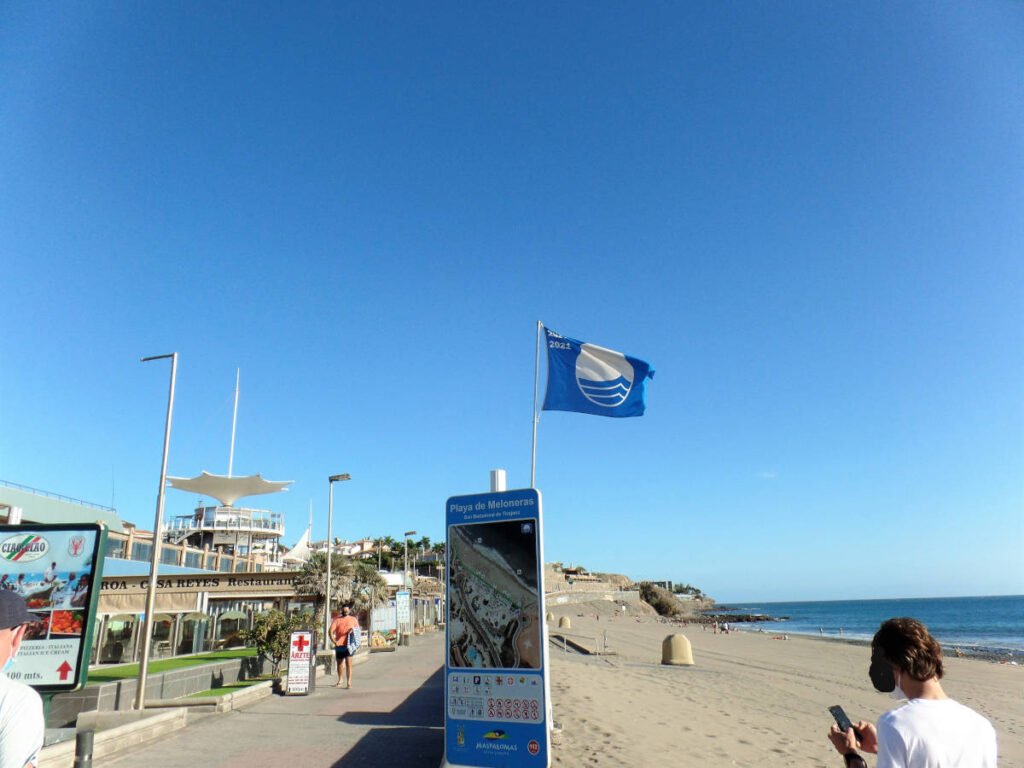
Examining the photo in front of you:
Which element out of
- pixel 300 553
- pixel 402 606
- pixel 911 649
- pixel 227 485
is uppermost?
pixel 227 485

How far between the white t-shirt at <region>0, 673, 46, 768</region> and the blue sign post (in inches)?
183

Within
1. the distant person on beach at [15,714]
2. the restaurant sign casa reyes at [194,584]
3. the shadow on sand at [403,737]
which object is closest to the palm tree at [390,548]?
the restaurant sign casa reyes at [194,584]

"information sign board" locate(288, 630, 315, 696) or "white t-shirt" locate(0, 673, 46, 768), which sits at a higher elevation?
"white t-shirt" locate(0, 673, 46, 768)

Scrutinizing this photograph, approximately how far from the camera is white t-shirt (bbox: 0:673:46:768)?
2.56 m

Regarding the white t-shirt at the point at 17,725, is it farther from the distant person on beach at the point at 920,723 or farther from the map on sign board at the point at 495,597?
the map on sign board at the point at 495,597

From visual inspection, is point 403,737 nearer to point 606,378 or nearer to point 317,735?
point 317,735

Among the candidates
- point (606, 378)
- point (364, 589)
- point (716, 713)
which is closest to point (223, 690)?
point (716, 713)

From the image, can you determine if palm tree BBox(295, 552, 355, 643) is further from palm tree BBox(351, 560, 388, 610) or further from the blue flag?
the blue flag

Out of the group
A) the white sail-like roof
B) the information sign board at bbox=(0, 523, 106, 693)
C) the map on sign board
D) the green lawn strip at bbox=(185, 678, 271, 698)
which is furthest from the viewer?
the white sail-like roof

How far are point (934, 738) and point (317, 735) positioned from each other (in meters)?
9.22

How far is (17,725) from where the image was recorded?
2.58m

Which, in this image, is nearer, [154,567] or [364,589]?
[154,567]

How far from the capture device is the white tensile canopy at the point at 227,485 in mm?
38156

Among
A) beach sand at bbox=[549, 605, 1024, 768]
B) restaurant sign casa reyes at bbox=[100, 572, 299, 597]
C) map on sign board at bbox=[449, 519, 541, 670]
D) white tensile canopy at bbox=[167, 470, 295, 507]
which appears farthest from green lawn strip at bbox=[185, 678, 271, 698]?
white tensile canopy at bbox=[167, 470, 295, 507]
